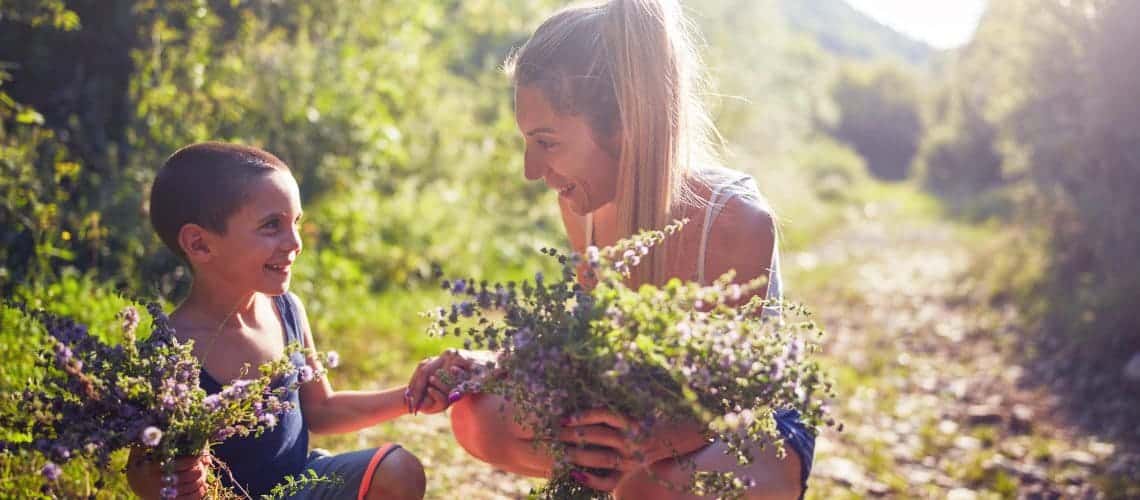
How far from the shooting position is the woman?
287cm

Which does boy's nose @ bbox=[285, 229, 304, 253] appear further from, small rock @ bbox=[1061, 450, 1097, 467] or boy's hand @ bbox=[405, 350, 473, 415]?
small rock @ bbox=[1061, 450, 1097, 467]

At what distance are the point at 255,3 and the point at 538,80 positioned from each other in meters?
3.83

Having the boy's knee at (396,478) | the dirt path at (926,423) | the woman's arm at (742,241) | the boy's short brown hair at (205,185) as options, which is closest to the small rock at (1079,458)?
the dirt path at (926,423)

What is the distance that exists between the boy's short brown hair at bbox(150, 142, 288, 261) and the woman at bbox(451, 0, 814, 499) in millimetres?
815

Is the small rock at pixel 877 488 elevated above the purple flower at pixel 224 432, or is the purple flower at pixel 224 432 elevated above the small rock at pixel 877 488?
the small rock at pixel 877 488

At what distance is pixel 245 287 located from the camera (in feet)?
8.61

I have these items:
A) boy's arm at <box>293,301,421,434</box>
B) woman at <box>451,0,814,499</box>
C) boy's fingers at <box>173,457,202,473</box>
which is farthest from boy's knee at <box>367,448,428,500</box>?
boy's fingers at <box>173,457,202,473</box>

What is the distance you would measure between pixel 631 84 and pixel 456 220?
18.8 feet

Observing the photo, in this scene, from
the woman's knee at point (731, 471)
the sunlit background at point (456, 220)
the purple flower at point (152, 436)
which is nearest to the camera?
the purple flower at point (152, 436)

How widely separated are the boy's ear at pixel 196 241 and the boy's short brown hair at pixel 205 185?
17 mm

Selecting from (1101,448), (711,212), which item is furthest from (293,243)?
(1101,448)

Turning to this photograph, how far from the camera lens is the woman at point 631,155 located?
2.87 metres

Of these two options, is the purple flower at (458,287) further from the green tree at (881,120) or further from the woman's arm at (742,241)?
the green tree at (881,120)

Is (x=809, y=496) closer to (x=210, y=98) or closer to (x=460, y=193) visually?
(x=210, y=98)
